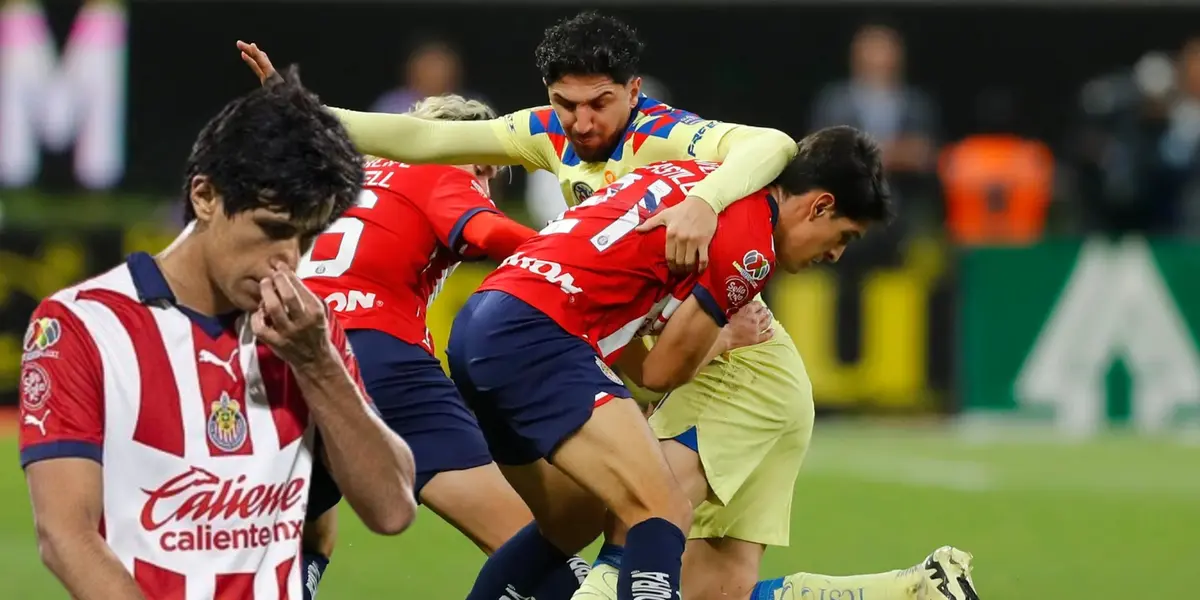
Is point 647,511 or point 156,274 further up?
point 156,274

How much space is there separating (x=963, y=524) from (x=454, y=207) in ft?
15.8

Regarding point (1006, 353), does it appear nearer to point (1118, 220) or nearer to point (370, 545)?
point (1118, 220)

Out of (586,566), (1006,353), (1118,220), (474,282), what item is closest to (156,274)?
(586,566)

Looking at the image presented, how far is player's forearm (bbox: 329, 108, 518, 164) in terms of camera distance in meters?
5.66

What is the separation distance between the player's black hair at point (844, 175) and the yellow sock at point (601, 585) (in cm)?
120

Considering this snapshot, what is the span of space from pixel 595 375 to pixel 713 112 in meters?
13.4

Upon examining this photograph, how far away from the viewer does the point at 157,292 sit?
3.36m

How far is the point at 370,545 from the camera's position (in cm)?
905

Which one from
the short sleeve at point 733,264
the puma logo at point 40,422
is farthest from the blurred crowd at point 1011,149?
the puma logo at point 40,422

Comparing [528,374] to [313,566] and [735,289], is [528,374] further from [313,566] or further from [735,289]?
[313,566]

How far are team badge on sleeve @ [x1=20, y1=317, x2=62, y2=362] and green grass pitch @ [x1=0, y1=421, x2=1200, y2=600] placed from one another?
4301 millimetres

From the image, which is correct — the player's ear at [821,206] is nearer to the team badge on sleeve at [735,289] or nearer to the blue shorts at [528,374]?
the team badge on sleeve at [735,289]

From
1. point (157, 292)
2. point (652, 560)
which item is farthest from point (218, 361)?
point (652, 560)

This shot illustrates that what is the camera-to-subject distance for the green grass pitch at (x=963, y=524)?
321 inches
